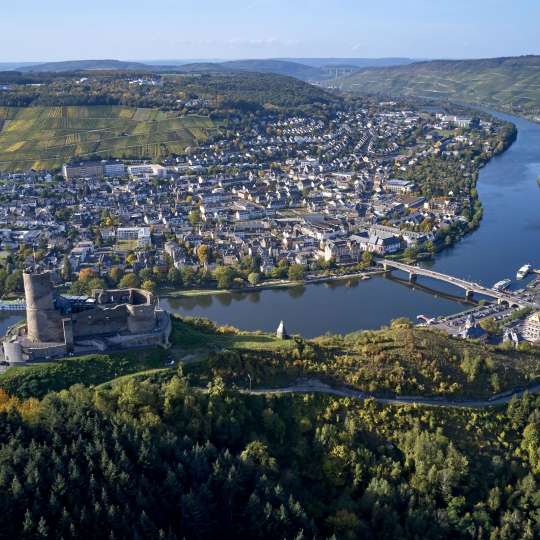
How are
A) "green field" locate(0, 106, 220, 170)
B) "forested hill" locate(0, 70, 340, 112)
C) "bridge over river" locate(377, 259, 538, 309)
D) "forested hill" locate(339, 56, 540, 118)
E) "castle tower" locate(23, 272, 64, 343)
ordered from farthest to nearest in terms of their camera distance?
"forested hill" locate(339, 56, 540, 118), "forested hill" locate(0, 70, 340, 112), "green field" locate(0, 106, 220, 170), "bridge over river" locate(377, 259, 538, 309), "castle tower" locate(23, 272, 64, 343)

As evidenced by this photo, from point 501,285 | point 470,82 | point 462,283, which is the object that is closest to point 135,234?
point 462,283

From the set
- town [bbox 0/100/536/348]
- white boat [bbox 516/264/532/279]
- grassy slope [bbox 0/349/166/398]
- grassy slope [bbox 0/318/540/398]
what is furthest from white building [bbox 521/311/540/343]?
grassy slope [bbox 0/349/166/398]

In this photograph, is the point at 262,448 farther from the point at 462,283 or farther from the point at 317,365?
the point at 462,283

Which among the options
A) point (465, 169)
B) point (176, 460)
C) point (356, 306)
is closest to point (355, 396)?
point (176, 460)

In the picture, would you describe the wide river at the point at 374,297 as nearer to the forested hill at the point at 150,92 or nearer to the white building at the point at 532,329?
the white building at the point at 532,329

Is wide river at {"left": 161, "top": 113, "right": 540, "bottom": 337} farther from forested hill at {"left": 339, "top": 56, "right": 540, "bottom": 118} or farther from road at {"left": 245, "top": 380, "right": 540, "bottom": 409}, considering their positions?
forested hill at {"left": 339, "top": 56, "right": 540, "bottom": 118}

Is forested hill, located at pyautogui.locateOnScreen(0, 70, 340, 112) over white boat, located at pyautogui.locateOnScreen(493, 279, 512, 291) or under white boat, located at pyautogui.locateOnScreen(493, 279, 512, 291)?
over
